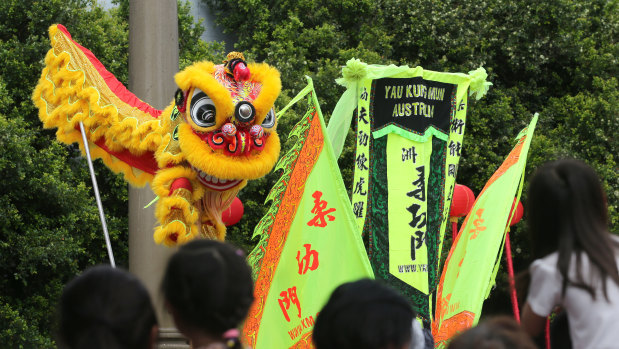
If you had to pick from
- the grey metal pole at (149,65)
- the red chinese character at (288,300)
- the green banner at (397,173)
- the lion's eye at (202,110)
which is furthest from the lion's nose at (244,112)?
the green banner at (397,173)

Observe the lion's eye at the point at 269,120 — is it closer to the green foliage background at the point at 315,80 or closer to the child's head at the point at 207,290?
the child's head at the point at 207,290

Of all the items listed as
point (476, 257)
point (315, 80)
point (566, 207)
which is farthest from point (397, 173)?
point (315, 80)

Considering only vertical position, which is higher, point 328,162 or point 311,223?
point 328,162

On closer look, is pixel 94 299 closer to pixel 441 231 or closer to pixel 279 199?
pixel 279 199

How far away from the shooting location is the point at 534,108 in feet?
43.7

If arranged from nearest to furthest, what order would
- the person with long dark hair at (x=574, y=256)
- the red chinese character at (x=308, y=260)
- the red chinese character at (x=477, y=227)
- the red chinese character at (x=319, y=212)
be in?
Result: the person with long dark hair at (x=574, y=256) → the red chinese character at (x=308, y=260) → the red chinese character at (x=319, y=212) → the red chinese character at (x=477, y=227)

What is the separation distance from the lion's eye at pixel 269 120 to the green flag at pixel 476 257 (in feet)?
6.03

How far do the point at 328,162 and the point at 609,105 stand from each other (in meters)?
7.61

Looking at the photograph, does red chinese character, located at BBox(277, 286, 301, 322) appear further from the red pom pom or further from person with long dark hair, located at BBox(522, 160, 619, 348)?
person with long dark hair, located at BBox(522, 160, 619, 348)

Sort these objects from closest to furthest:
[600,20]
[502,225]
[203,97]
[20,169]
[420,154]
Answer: [203,97]
[502,225]
[420,154]
[20,169]
[600,20]

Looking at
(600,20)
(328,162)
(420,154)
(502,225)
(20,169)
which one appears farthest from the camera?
(600,20)

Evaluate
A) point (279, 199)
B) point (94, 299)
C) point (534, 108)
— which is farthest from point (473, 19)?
point (94, 299)

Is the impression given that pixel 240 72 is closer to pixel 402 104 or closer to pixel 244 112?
pixel 244 112

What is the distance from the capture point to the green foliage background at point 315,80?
29.7 ft
